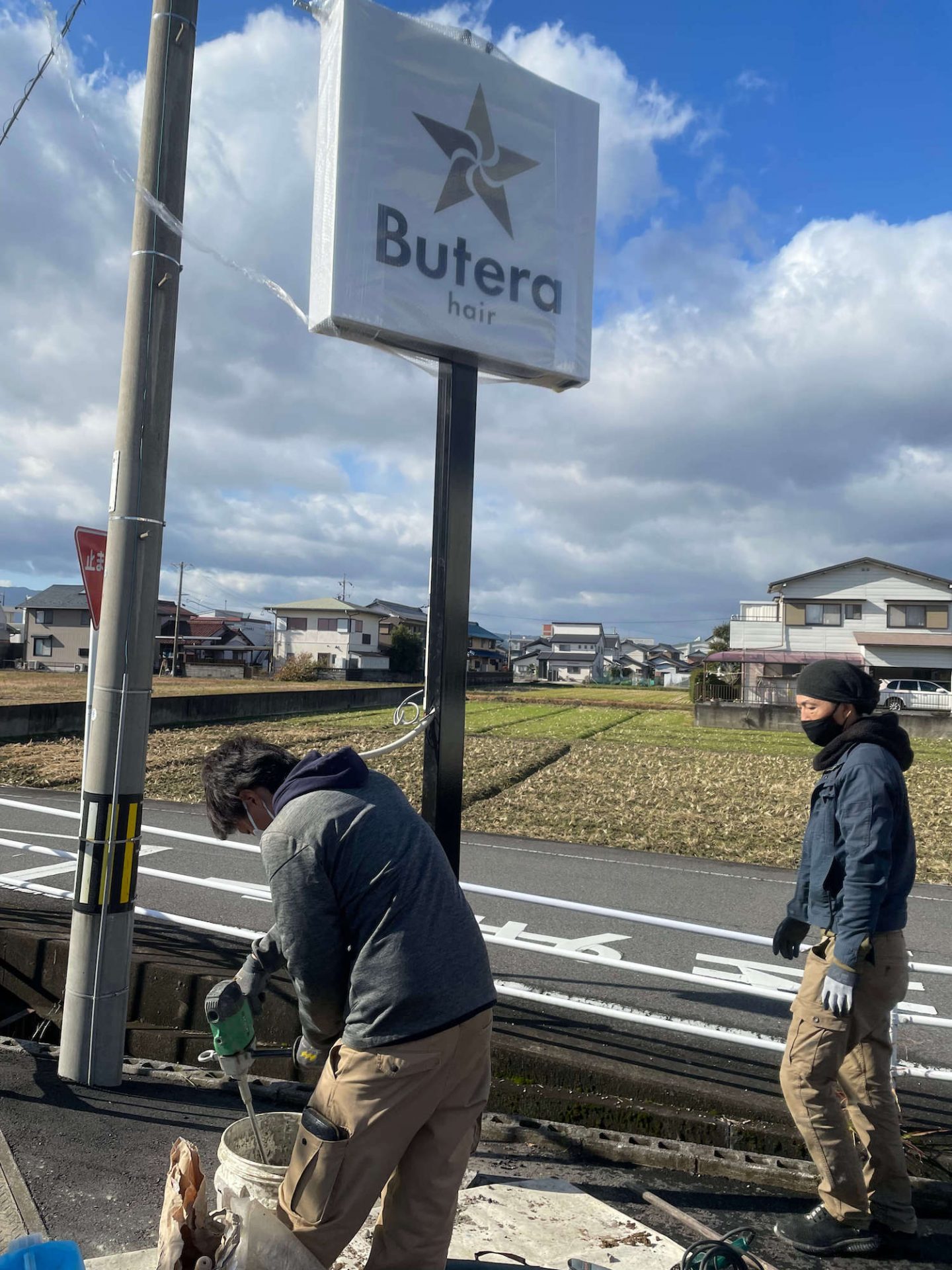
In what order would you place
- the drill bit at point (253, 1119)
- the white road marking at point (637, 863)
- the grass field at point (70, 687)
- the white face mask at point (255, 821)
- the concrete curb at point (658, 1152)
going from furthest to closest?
the grass field at point (70, 687), the white road marking at point (637, 863), the concrete curb at point (658, 1152), the drill bit at point (253, 1119), the white face mask at point (255, 821)

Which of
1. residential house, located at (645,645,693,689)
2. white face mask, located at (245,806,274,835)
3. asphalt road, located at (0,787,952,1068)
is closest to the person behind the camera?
white face mask, located at (245,806,274,835)

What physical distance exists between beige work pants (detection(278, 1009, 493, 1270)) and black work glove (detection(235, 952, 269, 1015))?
450 mm

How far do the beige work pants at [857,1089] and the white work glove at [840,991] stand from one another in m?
0.06

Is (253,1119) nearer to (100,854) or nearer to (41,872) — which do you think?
(100,854)

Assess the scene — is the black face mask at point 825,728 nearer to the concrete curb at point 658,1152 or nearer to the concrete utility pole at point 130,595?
the concrete curb at point 658,1152

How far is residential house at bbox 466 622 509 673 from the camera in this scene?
9938cm

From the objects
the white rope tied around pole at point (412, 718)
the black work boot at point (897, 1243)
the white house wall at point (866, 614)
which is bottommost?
the black work boot at point (897, 1243)

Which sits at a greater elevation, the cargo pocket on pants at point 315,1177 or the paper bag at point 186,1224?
the cargo pocket on pants at point 315,1177

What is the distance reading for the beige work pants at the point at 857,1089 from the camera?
3.10m

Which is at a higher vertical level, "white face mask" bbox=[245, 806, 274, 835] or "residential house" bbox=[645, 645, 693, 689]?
"residential house" bbox=[645, 645, 693, 689]

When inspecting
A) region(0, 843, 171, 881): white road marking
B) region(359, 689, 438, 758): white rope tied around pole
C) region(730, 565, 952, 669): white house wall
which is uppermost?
region(730, 565, 952, 669): white house wall

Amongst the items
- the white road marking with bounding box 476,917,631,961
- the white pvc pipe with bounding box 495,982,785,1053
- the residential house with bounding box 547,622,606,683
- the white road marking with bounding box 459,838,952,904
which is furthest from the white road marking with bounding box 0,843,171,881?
the residential house with bounding box 547,622,606,683

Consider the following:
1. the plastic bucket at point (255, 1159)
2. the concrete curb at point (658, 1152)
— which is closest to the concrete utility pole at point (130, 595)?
the concrete curb at point (658, 1152)

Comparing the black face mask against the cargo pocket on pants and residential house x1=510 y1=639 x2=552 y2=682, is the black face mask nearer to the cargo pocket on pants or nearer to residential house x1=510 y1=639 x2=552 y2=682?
the cargo pocket on pants
